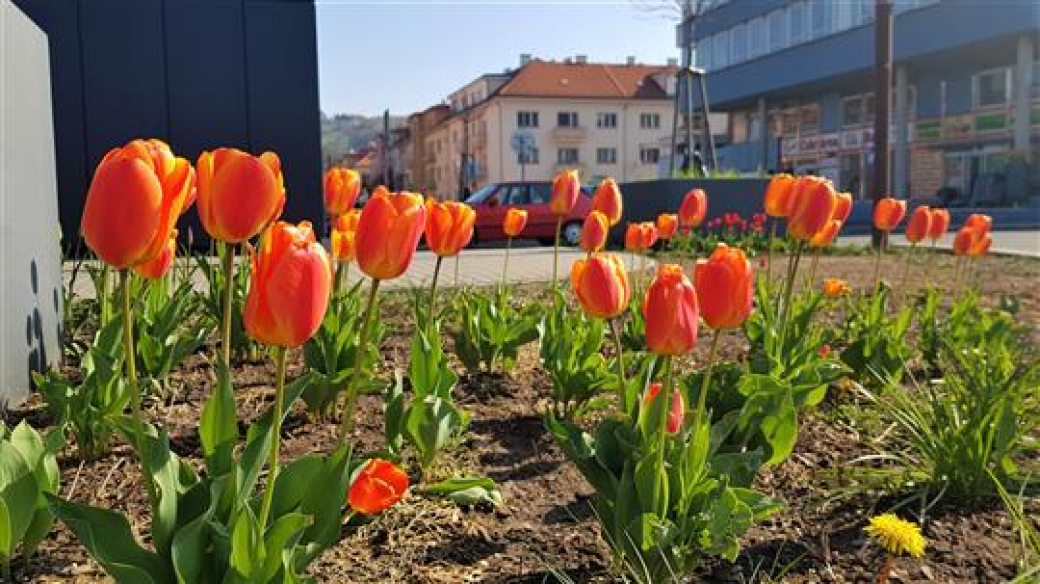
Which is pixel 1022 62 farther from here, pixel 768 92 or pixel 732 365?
pixel 732 365

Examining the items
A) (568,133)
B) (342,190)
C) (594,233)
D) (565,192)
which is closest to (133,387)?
(342,190)

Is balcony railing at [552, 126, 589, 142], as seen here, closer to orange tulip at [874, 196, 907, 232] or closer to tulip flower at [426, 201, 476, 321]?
orange tulip at [874, 196, 907, 232]

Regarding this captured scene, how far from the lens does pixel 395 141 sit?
107 m

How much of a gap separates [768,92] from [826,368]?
137 ft

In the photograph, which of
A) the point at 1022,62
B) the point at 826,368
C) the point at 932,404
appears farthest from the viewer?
the point at 1022,62

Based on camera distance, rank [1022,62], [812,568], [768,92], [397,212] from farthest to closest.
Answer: [768,92] → [1022,62] → [812,568] → [397,212]

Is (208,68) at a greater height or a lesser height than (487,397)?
greater

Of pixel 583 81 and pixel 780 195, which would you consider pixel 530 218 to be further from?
pixel 583 81

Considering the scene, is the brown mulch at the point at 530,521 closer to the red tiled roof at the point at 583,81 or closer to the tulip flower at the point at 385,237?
the tulip flower at the point at 385,237

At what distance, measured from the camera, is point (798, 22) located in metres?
40.6

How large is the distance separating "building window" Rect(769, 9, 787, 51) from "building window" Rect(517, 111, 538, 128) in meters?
25.2

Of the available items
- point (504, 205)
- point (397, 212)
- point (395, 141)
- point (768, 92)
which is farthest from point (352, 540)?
point (395, 141)

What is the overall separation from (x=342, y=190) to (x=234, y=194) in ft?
5.53

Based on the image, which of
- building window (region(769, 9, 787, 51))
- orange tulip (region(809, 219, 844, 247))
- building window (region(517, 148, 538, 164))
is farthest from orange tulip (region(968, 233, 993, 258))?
building window (region(517, 148, 538, 164))
